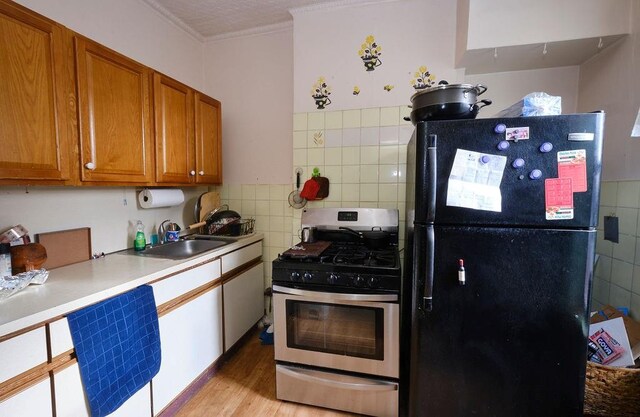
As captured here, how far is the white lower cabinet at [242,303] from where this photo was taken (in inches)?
78.5

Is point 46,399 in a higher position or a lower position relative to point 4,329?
lower

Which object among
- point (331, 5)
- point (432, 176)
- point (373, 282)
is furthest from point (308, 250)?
point (331, 5)

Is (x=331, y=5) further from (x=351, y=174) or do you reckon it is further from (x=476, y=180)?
(x=476, y=180)

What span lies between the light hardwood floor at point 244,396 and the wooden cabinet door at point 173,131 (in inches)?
54.4

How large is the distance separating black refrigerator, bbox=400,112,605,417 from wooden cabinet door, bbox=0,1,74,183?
160cm

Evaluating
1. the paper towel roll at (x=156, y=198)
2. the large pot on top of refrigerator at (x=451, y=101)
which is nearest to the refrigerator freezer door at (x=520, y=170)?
the large pot on top of refrigerator at (x=451, y=101)

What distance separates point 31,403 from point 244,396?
1065 mm

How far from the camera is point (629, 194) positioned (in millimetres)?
1481

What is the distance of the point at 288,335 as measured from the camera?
64.5 inches

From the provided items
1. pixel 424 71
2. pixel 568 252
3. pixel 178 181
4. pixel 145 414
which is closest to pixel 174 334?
pixel 145 414

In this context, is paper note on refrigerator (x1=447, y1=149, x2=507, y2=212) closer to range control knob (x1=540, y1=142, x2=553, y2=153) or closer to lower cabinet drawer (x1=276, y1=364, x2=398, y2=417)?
range control knob (x1=540, y1=142, x2=553, y2=153)

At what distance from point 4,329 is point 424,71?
249cm

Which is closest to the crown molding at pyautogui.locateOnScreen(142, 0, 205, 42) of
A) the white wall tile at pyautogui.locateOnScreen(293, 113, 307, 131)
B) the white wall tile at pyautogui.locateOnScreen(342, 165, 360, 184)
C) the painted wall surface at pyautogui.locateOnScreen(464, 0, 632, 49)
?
the white wall tile at pyautogui.locateOnScreen(293, 113, 307, 131)

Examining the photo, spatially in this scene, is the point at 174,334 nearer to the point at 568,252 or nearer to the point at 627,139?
the point at 568,252
